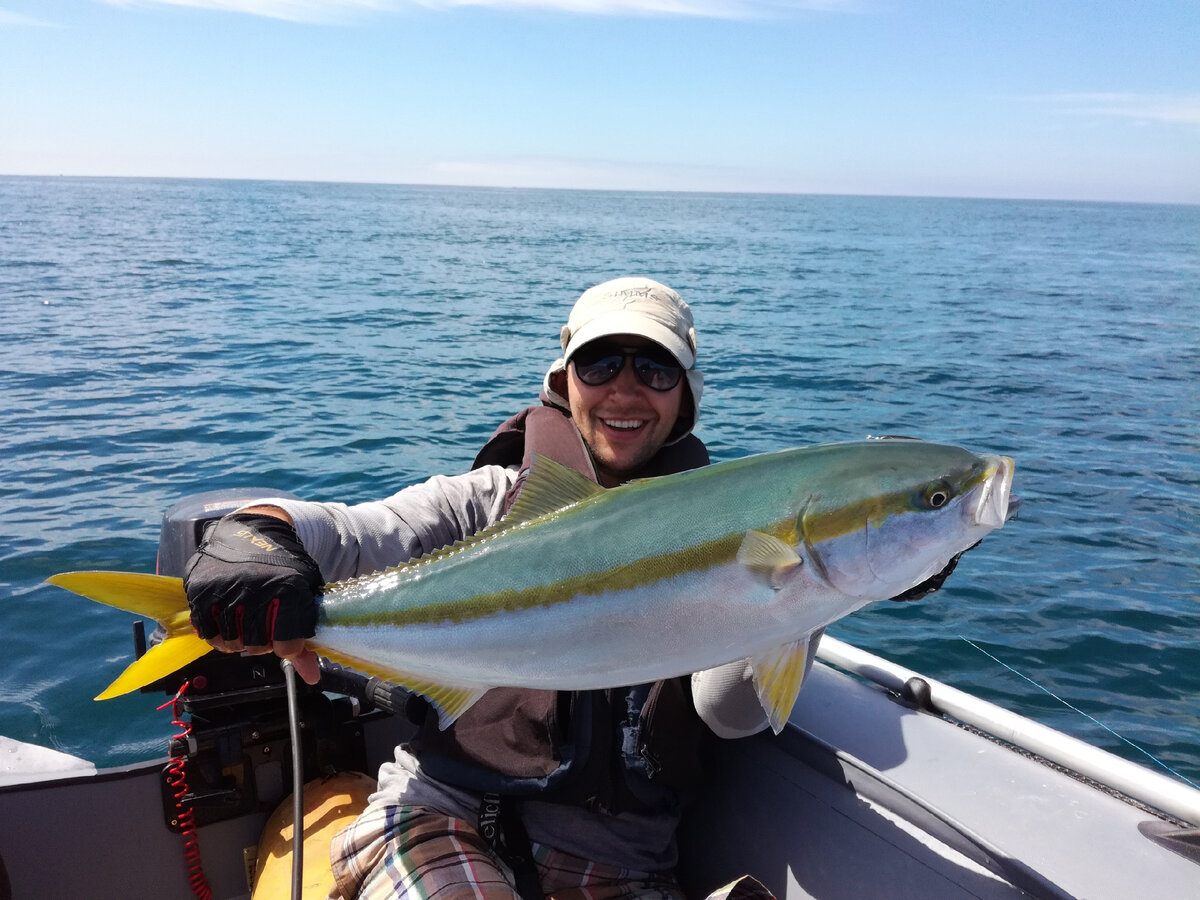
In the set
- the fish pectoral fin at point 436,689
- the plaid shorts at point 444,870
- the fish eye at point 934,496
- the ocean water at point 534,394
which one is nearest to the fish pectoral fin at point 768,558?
the fish eye at point 934,496

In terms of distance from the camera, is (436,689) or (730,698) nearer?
(436,689)

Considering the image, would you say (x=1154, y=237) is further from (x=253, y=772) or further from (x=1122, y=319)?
(x=253, y=772)

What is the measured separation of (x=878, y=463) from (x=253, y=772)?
322 centimetres

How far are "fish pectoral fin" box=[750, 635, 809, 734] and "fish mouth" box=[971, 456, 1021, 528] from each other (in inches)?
20.8

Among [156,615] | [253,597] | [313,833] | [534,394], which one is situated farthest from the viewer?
[534,394]

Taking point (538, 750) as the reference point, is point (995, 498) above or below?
above

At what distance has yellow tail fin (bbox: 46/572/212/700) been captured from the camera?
263cm

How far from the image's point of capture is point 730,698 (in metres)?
A: 3.19

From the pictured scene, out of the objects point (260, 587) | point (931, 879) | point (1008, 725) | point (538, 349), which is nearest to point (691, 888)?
point (931, 879)

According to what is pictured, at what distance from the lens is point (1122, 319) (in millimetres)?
28469

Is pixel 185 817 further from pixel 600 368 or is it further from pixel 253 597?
pixel 600 368

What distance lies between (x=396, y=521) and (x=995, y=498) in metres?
2.14

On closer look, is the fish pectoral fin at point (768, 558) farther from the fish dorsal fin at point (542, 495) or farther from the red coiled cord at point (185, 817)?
the red coiled cord at point (185, 817)

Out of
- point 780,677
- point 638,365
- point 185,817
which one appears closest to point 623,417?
point 638,365
